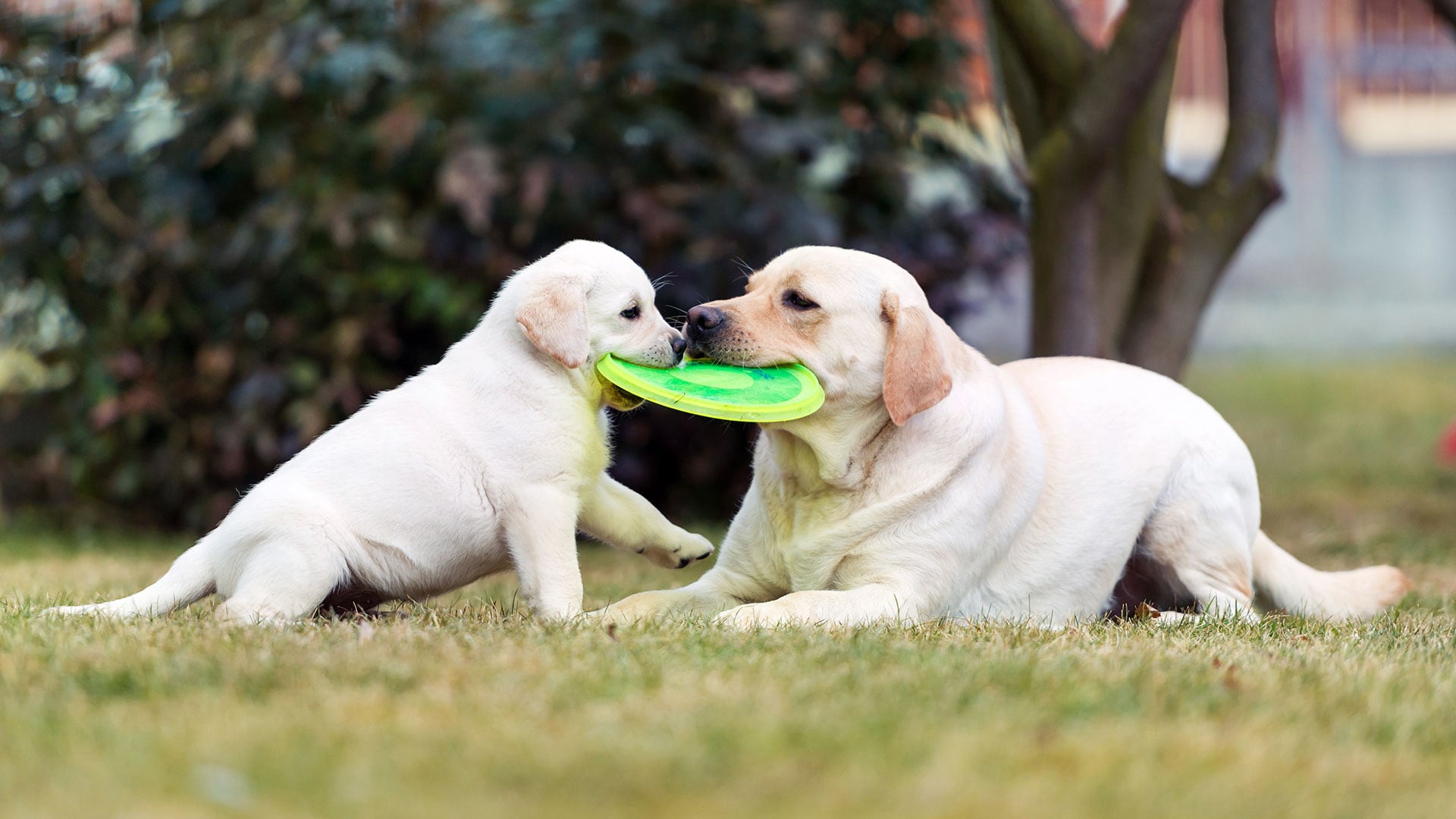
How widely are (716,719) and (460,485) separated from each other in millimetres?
1432

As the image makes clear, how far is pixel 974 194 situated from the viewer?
7965 mm

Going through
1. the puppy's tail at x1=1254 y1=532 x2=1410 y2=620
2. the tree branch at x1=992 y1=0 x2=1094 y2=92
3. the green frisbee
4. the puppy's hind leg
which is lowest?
the puppy's tail at x1=1254 y1=532 x2=1410 y2=620

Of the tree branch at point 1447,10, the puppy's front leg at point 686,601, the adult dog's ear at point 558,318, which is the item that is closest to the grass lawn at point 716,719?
the puppy's front leg at point 686,601

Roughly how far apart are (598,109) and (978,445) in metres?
3.64

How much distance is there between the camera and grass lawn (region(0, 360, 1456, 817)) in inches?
91.1

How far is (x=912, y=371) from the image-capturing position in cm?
399

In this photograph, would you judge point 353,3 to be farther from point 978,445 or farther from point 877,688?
point 877,688

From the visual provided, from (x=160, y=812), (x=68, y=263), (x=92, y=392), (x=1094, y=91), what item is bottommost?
(x=92, y=392)

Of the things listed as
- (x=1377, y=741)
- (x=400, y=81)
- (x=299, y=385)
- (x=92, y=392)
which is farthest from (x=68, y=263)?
(x=1377, y=741)

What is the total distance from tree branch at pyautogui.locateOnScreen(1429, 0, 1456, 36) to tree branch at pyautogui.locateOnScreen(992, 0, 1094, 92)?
2.07 m

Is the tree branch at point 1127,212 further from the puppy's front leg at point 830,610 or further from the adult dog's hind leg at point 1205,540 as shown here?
the puppy's front leg at point 830,610

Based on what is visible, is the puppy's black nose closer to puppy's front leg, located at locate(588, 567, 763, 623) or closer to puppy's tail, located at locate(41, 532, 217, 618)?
puppy's front leg, located at locate(588, 567, 763, 623)

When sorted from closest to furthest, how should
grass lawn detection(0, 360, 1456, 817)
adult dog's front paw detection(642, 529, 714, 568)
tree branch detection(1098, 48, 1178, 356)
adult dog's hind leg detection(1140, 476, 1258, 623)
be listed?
grass lawn detection(0, 360, 1456, 817)
adult dog's front paw detection(642, 529, 714, 568)
adult dog's hind leg detection(1140, 476, 1258, 623)
tree branch detection(1098, 48, 1178, 356)

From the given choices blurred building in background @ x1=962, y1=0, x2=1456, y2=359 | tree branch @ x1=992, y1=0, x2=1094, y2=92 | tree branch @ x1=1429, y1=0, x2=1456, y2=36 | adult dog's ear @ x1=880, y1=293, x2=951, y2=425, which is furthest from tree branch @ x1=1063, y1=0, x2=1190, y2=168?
blurred building in background @ x1=962, y1=0, x2=1456, y2=359
